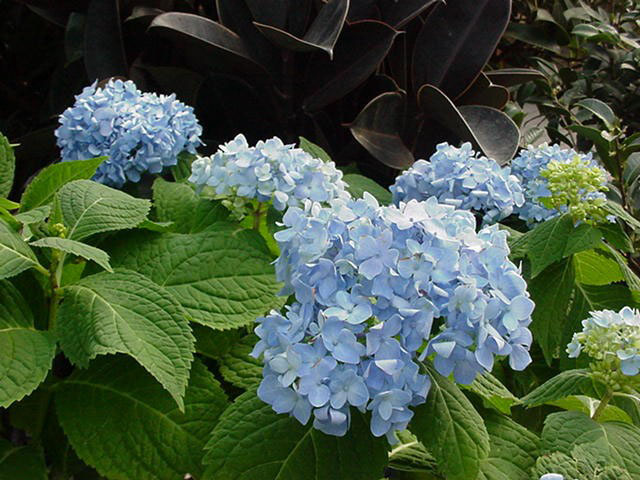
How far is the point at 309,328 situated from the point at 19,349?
0.37 metres

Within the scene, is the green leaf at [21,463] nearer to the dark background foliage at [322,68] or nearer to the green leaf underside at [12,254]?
the green leaf underside at [12,254]

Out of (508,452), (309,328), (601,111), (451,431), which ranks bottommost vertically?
(601,111)

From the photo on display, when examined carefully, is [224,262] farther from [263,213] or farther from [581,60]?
[581,60]

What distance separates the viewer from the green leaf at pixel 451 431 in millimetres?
688

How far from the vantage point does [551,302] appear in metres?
1.08

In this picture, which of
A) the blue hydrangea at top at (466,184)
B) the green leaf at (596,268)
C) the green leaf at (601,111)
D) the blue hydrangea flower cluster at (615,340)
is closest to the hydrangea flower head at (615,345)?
the blue hydrangea flower cluster at (615,340)

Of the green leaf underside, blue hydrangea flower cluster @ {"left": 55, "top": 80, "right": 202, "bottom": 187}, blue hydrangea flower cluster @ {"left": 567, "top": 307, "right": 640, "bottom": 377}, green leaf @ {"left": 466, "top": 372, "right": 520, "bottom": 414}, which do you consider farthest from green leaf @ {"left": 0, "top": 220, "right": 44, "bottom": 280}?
blue hydrangea flower cluster @ {"left": 567, "top": 307, "right": 640, "bottom": 377}

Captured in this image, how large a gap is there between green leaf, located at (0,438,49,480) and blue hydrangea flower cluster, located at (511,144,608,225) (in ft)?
3.14

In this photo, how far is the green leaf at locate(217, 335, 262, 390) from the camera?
0.90 metres

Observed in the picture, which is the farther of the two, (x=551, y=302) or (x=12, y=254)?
(x=551, y=302)

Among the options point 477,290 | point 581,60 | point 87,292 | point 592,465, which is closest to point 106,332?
point 87,292

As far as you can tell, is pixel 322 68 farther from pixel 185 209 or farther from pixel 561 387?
pixel 561 387

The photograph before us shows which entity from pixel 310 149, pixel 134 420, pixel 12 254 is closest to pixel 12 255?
pixel 12 254

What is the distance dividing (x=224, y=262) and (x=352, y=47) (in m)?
1.01
